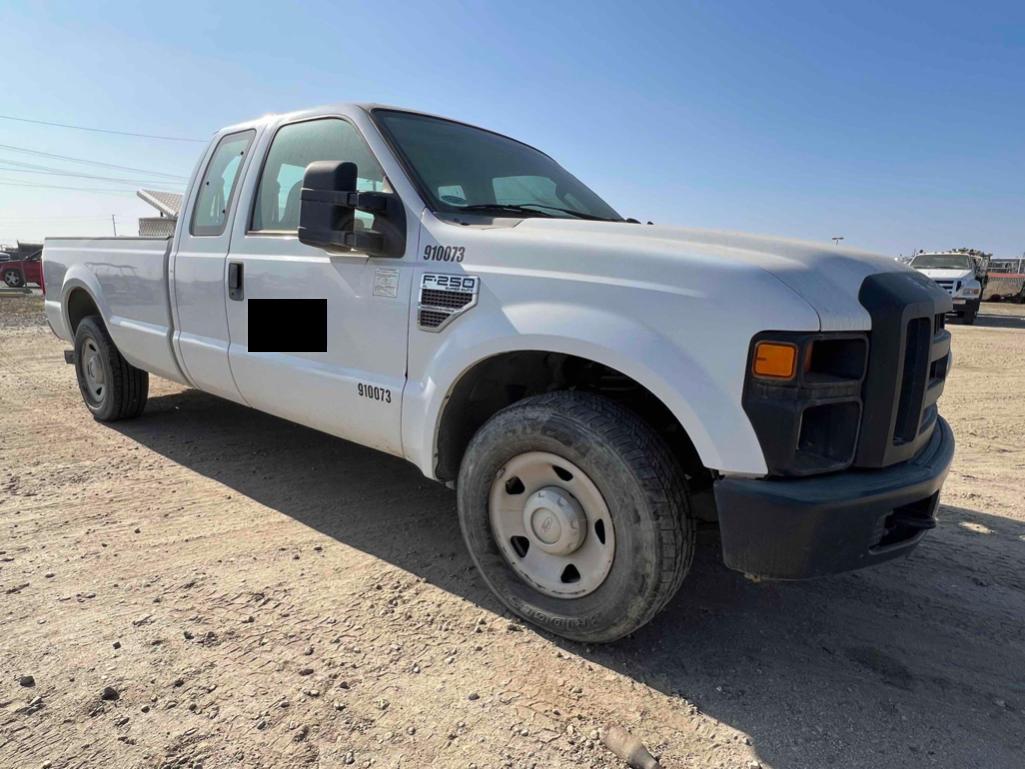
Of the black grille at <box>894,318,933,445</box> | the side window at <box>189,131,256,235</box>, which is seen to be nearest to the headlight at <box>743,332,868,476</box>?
the black grille at <box>894,318,933,445</box>

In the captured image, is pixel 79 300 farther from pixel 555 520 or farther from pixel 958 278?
pixel 958 278

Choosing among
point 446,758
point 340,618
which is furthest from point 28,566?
point 446,758

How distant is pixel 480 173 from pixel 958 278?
1803 cm

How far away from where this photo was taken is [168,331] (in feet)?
13.6

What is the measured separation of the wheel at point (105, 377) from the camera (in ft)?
16.4

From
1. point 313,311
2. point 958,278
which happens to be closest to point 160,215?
point 313,311

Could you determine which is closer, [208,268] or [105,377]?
[208,268]

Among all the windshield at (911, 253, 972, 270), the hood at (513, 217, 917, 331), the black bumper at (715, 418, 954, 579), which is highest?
the windshield at (911, 253, 972, 270)

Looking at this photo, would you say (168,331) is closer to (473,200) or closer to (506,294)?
(473,200)

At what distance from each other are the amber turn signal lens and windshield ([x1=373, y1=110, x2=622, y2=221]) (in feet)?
5.00

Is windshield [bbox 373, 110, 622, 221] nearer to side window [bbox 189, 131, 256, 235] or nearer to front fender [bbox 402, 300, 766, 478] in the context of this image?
front fender [bbox 402, 300, 766, 478]

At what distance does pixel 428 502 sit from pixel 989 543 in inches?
122

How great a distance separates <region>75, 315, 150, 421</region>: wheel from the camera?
16.4 feet

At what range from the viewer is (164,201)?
207 inches
